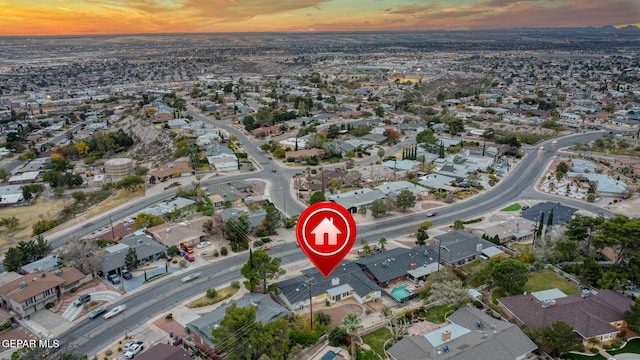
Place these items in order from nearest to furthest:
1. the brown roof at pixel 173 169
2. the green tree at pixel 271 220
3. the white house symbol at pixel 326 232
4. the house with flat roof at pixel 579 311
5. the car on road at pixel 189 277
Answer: the white house symbol at pixel 326 232 < the house with flat roof at pixel 579 311 < the car on road at pixel 189 277 < the green tree at pixel 271 220 < the brown roof at pixel 173 169

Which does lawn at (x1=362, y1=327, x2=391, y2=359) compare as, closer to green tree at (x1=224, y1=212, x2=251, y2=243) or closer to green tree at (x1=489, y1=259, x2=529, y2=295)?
green tree at (x1=489, y1=259, x2=529, y2=295)

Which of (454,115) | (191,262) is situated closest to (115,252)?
(191,262)

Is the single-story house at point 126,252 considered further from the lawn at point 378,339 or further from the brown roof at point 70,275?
the lawn at point 378,339

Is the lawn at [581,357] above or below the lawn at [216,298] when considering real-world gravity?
below

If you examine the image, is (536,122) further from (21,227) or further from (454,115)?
(21,227)

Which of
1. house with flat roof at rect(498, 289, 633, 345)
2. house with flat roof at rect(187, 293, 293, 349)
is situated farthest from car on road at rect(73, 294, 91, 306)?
house with flat roof at rect(498, 289, 633, 345)

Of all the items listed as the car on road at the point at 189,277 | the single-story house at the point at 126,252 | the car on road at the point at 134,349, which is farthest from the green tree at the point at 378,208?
the car on road at the point at 134,349

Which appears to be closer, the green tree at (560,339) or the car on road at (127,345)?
the green tree at (560,339)
